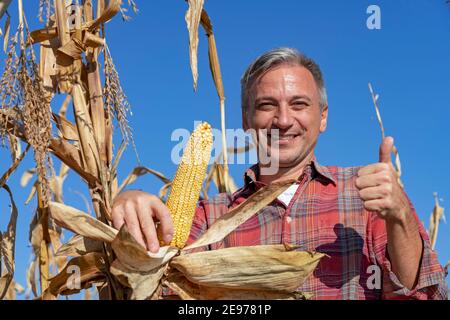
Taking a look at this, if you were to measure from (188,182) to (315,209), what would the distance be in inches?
26.1

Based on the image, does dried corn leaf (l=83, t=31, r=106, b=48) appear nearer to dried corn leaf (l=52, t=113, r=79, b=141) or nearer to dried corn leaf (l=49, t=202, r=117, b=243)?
dried corn leaf (l=52, t=113, r=79, b=141)

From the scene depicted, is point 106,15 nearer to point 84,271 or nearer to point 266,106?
point 266,106

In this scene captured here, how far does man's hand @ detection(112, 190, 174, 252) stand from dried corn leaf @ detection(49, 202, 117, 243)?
51mm

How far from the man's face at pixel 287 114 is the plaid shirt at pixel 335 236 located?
107mm

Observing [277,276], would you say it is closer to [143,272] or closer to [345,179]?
[143,272]

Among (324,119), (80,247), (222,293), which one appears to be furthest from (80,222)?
(324,119)

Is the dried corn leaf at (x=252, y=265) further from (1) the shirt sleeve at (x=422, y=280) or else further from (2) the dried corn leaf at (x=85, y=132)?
(2) the dried corn leaf at (x=85, y=132)

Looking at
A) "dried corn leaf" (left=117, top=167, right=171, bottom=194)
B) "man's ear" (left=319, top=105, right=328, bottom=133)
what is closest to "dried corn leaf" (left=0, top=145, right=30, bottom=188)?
"dried corn leaf" (left=117, top=167, right=171, bottom=194)

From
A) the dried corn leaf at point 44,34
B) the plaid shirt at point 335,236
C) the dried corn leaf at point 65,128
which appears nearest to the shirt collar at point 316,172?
the plaid shirt at point 335,236

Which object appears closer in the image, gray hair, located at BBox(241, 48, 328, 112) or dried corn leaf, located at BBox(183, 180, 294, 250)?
dried corn leaf, located at BBox(183, 180, 294, 250)

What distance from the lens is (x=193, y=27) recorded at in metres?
2.43

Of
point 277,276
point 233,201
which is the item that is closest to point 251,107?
point 233,201

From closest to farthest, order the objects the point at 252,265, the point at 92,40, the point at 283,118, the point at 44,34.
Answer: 1. the point at 252,265
2. the point at 92,40
3. the point at 44,34
4. the point at 283,118

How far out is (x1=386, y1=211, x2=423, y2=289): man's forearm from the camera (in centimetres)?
189
